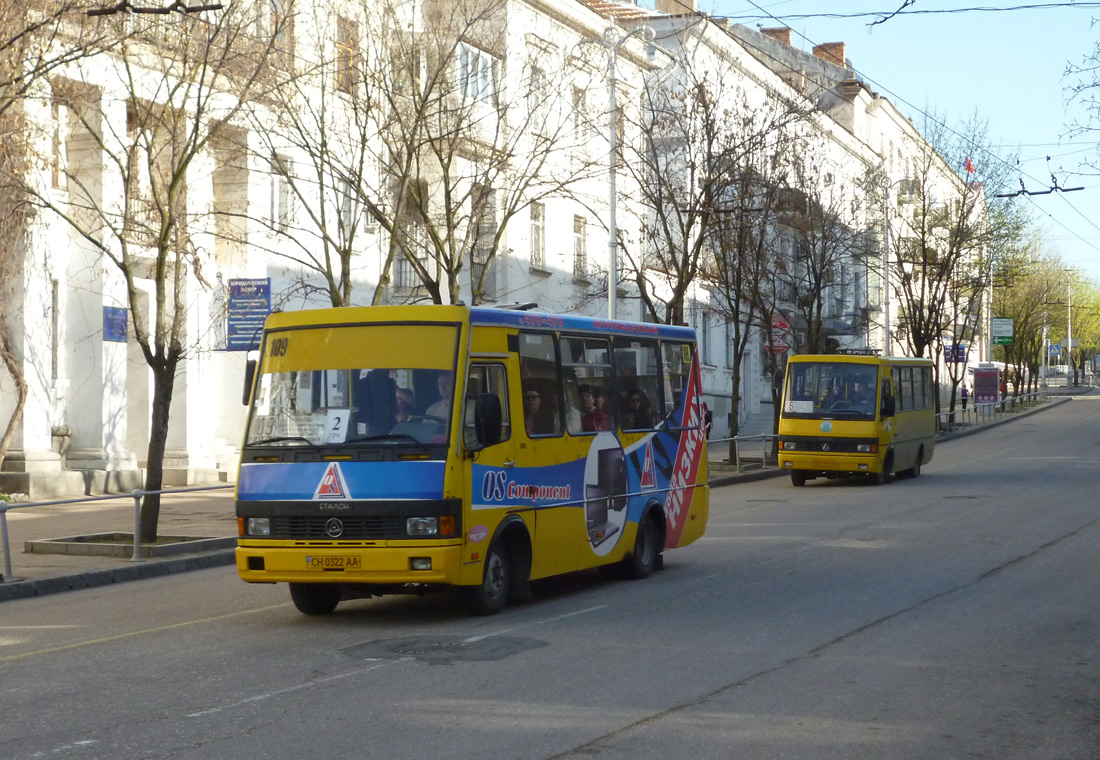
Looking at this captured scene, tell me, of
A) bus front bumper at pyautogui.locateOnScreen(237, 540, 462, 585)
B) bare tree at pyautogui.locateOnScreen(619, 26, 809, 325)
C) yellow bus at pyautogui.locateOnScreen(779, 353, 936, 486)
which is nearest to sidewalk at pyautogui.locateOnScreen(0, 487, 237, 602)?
bus front bumper at pyautogui.locateOnScreen(237, 540, 462, 585)

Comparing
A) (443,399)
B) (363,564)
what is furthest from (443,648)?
(443,399)

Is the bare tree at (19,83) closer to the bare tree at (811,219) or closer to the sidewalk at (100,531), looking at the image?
the sidewalk at (100,531)

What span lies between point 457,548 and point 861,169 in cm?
5242

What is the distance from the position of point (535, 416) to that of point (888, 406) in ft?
59.7

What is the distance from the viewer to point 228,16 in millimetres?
17203

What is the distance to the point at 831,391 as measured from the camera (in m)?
28.9

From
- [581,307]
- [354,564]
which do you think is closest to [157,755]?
[354,564]

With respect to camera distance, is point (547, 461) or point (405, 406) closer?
point (405, 406)

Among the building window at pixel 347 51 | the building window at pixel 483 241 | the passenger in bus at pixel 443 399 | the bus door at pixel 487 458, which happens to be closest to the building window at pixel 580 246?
the building window at pixel 483 241

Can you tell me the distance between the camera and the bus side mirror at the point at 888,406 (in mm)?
28828

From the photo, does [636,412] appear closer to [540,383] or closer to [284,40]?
[540,383]

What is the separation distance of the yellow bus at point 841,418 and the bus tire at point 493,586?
1760 cm

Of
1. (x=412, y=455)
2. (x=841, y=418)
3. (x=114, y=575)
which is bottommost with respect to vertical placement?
(x=114, y=575)

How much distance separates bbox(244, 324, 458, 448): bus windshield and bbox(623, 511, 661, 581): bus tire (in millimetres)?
3789
